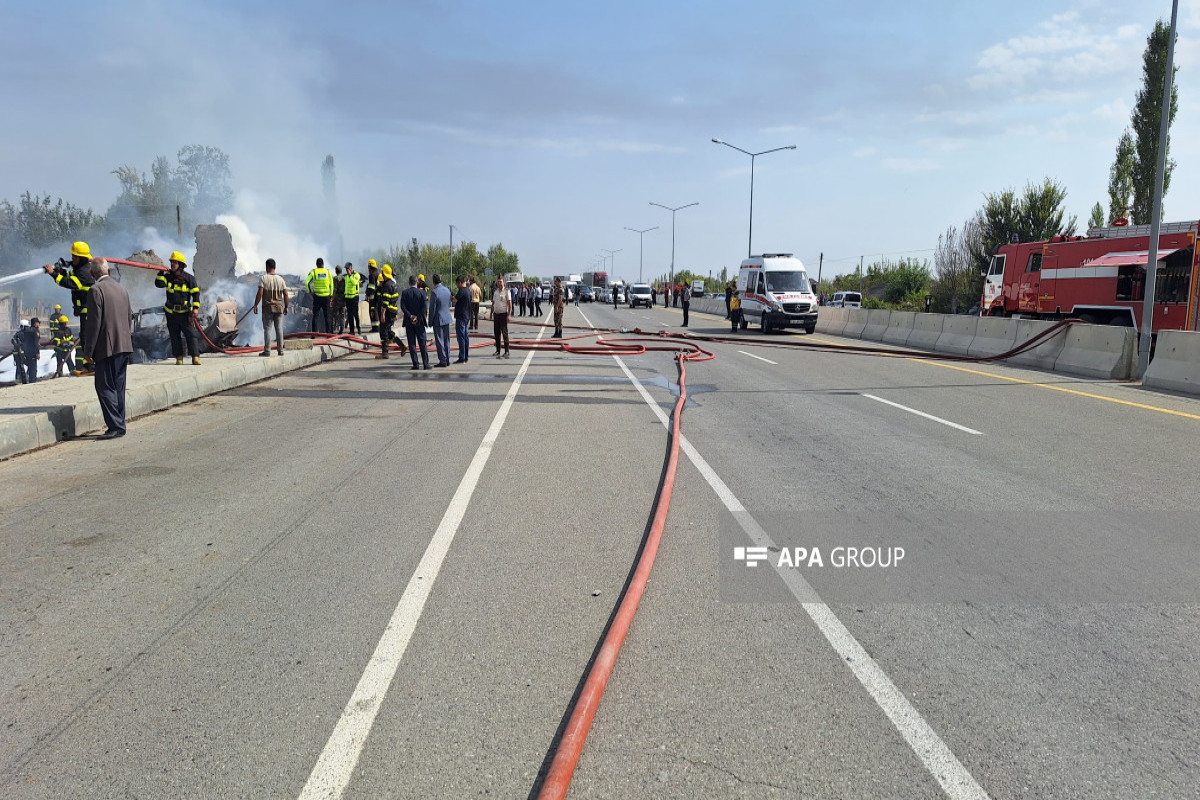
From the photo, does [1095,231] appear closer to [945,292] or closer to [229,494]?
[229,494]

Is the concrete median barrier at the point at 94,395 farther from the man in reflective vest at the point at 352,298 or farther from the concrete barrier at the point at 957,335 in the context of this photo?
the concrete barrier at the point at 957,335

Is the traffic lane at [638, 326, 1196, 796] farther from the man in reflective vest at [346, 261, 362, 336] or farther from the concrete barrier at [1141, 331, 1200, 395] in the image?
the man in reflective vest at [346, 261, 362, 336]

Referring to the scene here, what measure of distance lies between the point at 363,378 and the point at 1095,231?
20.4 m

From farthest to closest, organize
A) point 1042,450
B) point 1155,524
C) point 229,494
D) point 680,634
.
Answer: point 1042,450 → point 229,494 → point 1155,524 → point 680,634

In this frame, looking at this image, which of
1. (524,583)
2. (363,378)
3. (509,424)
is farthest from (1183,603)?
(363,378)

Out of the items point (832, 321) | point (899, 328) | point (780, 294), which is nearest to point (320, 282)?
point (780, 294)

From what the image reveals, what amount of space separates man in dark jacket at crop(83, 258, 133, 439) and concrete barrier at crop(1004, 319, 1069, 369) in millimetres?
17193

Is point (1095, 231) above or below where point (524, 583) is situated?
above

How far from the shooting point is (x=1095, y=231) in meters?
23.8

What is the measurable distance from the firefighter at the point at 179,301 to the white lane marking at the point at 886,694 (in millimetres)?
11510

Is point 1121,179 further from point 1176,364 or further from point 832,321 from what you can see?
point 1176,364

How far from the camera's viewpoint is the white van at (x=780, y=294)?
1185 inches

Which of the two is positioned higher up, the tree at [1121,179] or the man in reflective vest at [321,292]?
the tree at [1121,179]

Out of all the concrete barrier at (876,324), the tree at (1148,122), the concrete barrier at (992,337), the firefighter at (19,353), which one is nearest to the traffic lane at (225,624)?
the firefighter at (19,353)
